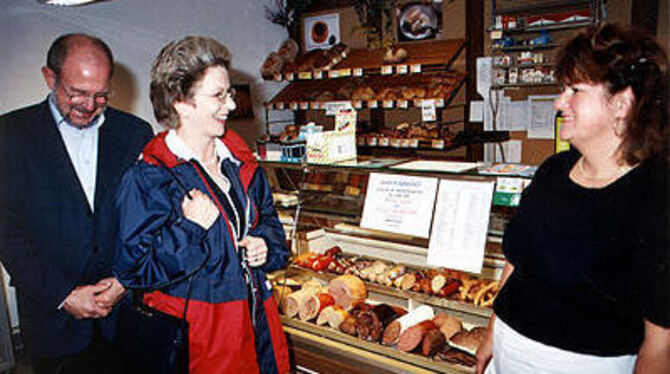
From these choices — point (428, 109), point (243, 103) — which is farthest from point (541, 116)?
point (243, 103)

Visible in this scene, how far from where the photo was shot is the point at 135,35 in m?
4.82

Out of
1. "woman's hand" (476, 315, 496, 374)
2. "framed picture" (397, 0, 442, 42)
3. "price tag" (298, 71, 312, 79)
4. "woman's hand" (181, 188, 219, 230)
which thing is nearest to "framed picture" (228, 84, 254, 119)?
"price tag" (298, 71, 312, 79)

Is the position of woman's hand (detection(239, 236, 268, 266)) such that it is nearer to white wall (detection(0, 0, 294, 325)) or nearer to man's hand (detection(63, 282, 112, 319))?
man's hand (detection(63, 282, 112, 319))

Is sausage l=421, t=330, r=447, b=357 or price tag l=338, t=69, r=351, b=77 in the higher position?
price tag l=338, t=69, r=351, b=77

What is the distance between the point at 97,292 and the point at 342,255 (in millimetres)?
1414

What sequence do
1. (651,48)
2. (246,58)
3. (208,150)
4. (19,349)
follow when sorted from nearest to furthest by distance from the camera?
1. (651,48)
2. (208,150)
3. (19,349)
4. (246,58)

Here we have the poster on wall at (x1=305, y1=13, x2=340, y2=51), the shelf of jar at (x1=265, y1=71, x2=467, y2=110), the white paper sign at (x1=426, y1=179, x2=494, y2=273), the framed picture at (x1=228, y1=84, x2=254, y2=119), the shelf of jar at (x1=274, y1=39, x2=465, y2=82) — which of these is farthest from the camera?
the poster on wall at (x1=305, y1=13, x2=340, y2=51)

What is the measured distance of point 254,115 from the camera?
6395 millimetres

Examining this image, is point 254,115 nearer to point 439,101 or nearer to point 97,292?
point 439,101

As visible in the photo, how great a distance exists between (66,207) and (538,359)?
204cm

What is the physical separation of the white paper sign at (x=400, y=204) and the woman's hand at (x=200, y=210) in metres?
0.92

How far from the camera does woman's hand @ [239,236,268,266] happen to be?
1817 millimetres

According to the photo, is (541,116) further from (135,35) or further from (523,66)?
(135,35)

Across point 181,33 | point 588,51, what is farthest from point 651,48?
point 181,33
